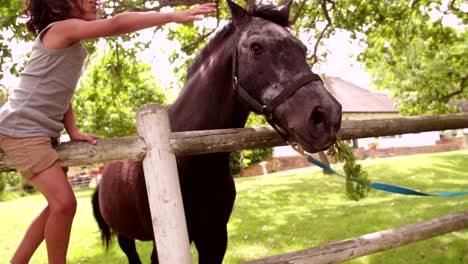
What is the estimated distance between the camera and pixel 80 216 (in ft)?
36.1

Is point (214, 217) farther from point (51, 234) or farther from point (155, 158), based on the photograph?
point (51, 234)

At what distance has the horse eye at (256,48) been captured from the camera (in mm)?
2357

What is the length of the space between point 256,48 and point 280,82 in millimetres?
289

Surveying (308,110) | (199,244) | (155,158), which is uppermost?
(308,110)

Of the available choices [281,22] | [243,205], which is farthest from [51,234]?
[243,205]

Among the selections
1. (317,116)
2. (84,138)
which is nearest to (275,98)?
(317,116)

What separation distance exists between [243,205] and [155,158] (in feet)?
27.0

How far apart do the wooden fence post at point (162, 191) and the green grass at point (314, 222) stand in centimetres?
362

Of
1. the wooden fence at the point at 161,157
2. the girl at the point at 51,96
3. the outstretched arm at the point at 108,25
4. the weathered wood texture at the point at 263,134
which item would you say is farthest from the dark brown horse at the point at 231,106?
the outstretched arm at the point at 108,25

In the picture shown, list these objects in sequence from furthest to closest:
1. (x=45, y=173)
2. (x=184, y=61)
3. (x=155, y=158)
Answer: (x=184, y=61) < (x=155, y=158) < (x=45, y=173)

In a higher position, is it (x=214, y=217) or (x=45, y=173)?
(x=45, y=173)

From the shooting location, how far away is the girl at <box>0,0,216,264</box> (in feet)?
6.37

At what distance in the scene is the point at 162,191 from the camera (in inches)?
81.4

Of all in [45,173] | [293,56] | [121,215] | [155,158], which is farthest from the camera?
[121,215]
